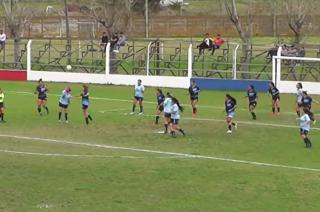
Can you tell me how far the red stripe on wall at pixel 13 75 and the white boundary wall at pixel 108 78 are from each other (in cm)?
40

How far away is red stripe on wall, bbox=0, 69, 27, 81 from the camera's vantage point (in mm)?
56500

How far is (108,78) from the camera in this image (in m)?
53.8

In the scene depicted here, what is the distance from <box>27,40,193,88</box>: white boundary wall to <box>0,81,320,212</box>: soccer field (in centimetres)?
1084

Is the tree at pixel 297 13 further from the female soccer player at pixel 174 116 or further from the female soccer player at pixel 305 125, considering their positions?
the female soccer player at pixel 305 125

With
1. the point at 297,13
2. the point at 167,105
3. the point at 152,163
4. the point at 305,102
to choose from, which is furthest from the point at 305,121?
the point at 297,13

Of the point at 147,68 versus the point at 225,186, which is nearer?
the point at 225,186

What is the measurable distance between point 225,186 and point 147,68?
3176 centimetres

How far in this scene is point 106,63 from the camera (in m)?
54.3

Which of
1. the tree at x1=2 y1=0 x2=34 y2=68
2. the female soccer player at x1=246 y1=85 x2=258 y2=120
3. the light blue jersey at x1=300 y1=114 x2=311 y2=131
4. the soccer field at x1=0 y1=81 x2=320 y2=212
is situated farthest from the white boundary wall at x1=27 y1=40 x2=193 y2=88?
the light blue jersey at x1=300 y1=114 x2=311 y2=131

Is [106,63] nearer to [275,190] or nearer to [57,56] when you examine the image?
[57,56]

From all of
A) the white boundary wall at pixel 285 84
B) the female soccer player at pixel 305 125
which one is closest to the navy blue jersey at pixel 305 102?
the female soccer player at pixel 305 125

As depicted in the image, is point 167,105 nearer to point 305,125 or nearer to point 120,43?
point 305,125

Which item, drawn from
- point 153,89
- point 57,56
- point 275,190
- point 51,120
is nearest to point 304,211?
point 275,190

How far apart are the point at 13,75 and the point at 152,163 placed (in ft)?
109
